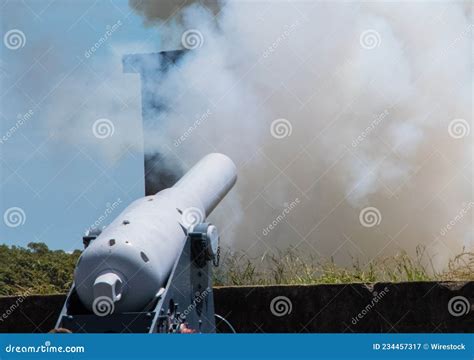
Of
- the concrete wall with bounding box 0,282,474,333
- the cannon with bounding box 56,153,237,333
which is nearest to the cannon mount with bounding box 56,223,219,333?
the cannon with bounding box 56,153,237,333

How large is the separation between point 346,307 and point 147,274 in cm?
315

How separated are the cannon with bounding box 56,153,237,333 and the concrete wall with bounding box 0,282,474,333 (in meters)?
1.13

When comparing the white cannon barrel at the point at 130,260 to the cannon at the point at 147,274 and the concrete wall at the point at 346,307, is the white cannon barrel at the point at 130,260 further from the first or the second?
the concrete wall at the point at 346,307

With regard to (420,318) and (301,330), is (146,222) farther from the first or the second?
(420,318)

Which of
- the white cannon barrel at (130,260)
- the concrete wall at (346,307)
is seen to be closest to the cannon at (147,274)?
the white cannon barrel at (130,260)

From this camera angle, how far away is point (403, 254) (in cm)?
1318

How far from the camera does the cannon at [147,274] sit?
9531 mm

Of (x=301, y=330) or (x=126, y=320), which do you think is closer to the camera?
(x=126, y=320)

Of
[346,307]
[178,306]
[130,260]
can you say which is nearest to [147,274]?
[130,260]

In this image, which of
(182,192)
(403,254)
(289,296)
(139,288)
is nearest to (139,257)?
(139,288)

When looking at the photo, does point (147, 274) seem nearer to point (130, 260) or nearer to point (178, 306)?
point (130, 260)

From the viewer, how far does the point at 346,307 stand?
1184 cm

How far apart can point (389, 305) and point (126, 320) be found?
3.56m

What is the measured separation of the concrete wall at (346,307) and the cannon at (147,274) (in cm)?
113
